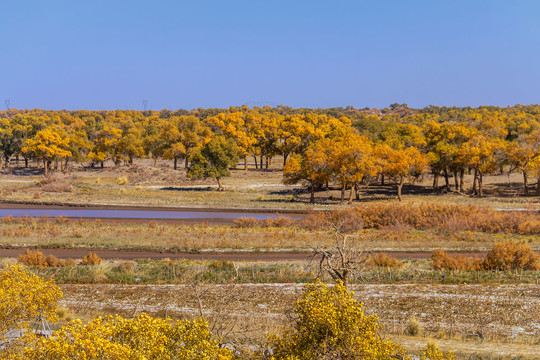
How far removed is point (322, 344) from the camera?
736cm

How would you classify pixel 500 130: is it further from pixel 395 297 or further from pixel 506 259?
pixel 395 297

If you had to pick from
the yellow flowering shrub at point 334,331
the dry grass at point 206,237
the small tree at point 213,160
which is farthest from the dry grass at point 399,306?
the small tree at point 213,160

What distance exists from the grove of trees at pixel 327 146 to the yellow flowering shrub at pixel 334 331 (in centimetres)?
4202

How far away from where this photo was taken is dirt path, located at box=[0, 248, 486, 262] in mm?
29719

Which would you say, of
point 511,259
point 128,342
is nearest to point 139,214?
point 511,259

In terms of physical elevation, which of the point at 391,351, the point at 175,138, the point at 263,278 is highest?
the point at 175,138

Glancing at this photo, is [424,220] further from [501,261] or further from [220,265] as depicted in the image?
[220,265]

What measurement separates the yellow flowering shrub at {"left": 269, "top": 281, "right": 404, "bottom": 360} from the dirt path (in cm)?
2163

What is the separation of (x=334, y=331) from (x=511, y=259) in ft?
72.2

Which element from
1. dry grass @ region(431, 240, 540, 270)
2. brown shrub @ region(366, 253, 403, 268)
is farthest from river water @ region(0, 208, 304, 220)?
dry grass @ region(431, 240, 540, 270)

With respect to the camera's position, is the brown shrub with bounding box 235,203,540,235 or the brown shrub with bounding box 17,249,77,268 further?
the brown shrub with bounding box 235,203,540,235

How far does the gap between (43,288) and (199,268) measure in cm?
1670

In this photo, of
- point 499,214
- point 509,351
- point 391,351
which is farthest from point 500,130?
point 391,351

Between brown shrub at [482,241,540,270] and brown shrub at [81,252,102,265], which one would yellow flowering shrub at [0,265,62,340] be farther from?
brown shrub at [482,241,540,270]
